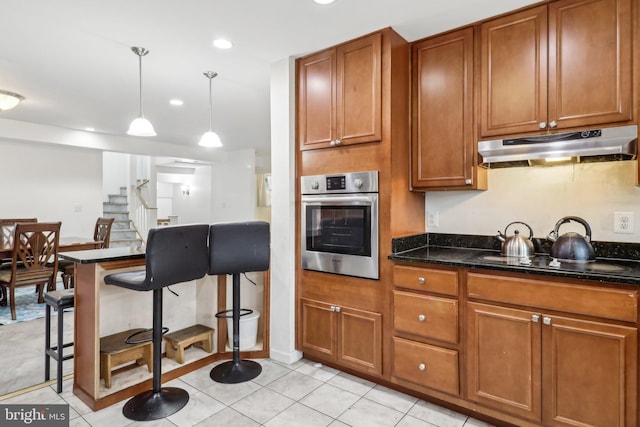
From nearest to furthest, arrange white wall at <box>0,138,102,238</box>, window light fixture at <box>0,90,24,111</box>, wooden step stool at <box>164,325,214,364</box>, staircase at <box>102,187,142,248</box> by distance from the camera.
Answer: wooden step stool at <box>164,325,214,364</box> → window light fixture at <box>0,90,24,111</box> → white wall at <box>0,138,102,238</box> → staircase at <box>102,187,142,248</box>

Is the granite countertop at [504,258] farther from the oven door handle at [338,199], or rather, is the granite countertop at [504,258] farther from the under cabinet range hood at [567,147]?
the under cabinet range hood at [567,147]

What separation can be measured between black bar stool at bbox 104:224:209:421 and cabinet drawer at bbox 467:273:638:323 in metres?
1.62

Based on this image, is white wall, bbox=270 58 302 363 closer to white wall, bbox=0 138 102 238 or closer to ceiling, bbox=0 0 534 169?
ceiling, bbox=0 0 534 169

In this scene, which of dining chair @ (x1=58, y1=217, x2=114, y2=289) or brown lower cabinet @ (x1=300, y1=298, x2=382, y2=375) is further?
dining chair @ (x1=58, y1=217, x2=114, y2=289)

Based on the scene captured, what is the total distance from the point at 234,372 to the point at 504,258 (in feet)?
6.39

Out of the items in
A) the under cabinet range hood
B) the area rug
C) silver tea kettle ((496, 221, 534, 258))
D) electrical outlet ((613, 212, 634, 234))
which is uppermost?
the under cabinet range hood

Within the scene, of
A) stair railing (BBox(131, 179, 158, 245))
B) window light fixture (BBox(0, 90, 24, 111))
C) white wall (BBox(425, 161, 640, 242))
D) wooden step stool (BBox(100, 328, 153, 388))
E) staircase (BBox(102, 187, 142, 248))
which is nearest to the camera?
white wall (BBox(425, 161, 640, 242))

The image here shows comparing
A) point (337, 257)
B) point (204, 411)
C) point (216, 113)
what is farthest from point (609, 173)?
point (216, 113)

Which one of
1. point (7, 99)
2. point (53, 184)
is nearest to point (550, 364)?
point (7, 99)

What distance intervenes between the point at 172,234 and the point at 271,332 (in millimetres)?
1244

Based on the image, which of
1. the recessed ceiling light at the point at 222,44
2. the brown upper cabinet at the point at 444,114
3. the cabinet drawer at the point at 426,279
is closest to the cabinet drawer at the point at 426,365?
the cabinet drawer at the point at 426,279

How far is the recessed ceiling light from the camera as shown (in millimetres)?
2541

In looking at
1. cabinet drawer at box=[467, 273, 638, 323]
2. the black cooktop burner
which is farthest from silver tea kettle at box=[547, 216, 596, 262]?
cabinet drawer at box=[467, 273, 638, 323]

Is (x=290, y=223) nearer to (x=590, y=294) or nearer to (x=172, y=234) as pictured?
(x=172, y=234)
